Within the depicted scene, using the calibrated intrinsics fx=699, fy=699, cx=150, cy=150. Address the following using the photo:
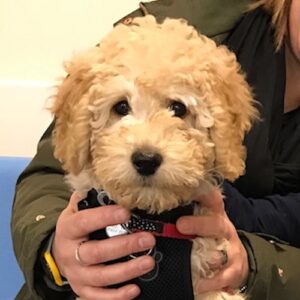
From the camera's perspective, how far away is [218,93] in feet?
3.08

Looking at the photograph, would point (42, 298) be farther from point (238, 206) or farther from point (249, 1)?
point (249, 1)

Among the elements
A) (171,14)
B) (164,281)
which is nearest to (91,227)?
(164,281)

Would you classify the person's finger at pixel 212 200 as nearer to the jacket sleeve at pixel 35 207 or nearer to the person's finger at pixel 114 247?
the person's finger at pixel 114 247

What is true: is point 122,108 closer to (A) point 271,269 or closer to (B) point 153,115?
(B) point 153,115

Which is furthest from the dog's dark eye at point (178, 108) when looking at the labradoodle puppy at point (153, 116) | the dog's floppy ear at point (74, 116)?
the dog's floppy ear at point (74, 116)

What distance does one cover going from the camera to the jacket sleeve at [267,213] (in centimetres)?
125

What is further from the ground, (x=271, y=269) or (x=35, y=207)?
(x=35, y=207)

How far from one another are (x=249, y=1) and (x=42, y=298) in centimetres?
71

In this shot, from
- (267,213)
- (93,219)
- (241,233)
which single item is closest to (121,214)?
(93,219)

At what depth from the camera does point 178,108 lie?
0.93 m

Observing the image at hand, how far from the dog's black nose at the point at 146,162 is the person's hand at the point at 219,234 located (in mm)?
133

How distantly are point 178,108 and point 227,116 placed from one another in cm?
7

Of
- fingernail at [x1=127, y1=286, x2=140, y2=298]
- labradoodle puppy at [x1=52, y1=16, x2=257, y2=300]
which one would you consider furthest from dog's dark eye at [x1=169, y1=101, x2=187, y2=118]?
fingernail at [x1=127, y1=286, x2=140, y2=298]

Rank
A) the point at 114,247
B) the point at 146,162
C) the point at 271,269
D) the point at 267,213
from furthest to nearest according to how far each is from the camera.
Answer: the point at 267,213
the point at 271,269
the point at 114,247
the point at 146,162
